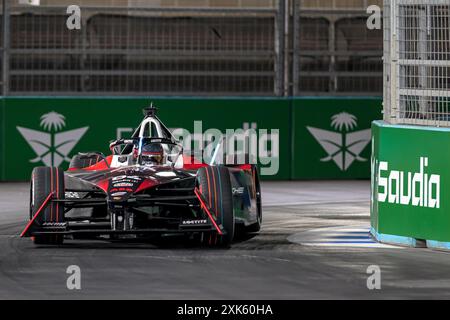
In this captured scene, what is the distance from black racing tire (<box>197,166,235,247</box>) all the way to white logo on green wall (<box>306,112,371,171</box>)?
32.7ft

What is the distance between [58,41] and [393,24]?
33.4ft

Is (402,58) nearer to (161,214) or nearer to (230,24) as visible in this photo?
(161,214)

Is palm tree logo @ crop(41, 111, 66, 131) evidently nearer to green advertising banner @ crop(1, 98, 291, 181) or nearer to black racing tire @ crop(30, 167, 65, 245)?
green advertising banner @ crop(1, 98, 291, 181)

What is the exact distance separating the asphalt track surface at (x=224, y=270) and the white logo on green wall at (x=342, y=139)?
7.26m

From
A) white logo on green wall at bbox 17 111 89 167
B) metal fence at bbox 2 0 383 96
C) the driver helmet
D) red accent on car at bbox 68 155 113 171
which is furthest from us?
metal fence at bbox 2 0 383 96

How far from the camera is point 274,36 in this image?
25.8 m

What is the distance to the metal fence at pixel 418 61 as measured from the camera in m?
15.5

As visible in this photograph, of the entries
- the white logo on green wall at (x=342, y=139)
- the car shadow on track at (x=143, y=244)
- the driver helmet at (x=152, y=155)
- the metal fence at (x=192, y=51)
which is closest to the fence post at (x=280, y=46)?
the metal fence at (x=192, y=51)

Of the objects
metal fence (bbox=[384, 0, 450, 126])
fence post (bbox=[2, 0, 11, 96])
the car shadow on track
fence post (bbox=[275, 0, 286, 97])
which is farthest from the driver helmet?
fence post (bbox=[275, 0, 286, 97])

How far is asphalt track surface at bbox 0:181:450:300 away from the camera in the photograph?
39.9ft

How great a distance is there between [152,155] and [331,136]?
9023mm

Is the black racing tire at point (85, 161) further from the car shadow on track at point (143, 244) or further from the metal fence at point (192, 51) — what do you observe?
the metal fence at point (192, 51)

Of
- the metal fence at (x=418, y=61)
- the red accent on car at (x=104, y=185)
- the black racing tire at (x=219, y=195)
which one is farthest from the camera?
the metal fence at (x=418, y=61)
